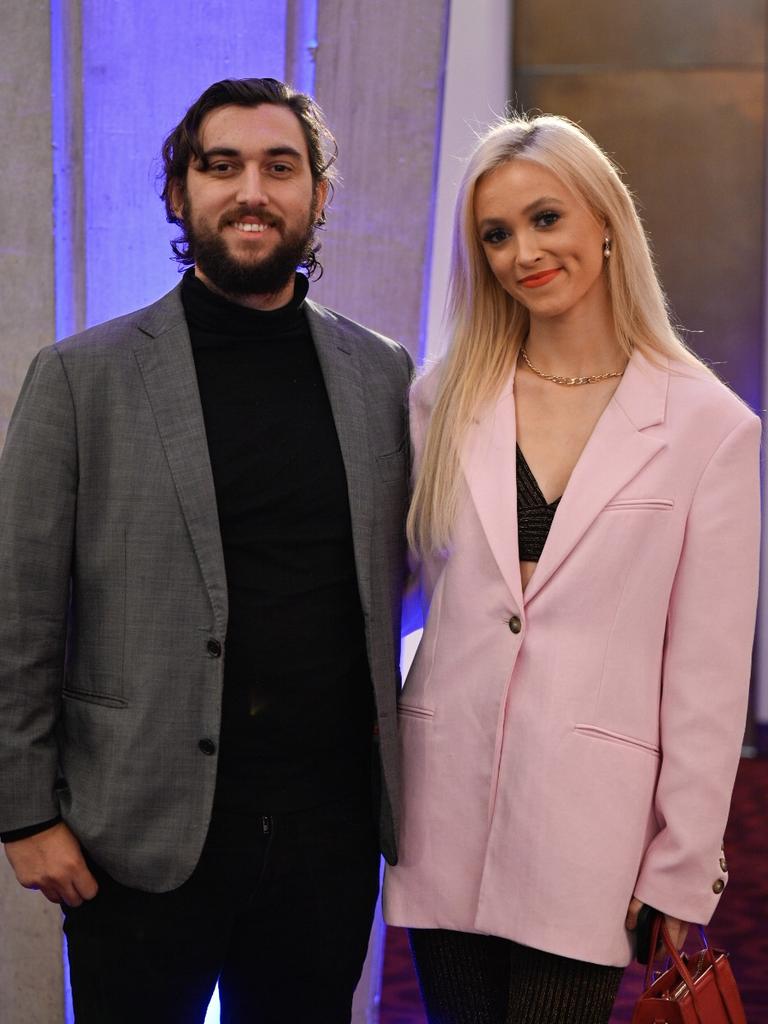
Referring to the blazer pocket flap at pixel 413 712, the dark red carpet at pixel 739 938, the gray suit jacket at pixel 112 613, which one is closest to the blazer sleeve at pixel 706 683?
the blazer pocket flap at pixel 413 712

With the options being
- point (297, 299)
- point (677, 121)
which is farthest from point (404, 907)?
point (677, 121)

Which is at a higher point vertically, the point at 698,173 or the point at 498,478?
the point at 698,173

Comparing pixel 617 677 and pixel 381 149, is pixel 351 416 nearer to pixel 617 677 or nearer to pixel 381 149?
pixel 617 677

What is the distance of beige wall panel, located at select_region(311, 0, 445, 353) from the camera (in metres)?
2.64

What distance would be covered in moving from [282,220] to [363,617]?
2.23ft

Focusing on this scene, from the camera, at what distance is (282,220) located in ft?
6.59

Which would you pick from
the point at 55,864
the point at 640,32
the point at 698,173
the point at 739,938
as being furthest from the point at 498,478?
the point at 640,32

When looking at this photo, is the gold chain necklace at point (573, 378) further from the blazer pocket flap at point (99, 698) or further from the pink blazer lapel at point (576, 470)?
the blazer pocket flap at point (99, 698)

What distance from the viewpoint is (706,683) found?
1777 mm

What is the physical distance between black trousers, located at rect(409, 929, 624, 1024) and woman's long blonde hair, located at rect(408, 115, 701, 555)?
25.3 inches

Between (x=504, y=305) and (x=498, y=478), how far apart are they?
1.20 ft

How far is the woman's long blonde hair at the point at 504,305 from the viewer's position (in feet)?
6.38

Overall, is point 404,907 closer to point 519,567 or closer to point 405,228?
point 519,567

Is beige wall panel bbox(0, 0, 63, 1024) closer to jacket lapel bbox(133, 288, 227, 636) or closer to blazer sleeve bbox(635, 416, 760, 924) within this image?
jacket lapel bbox(133, 288, 227, 636)
